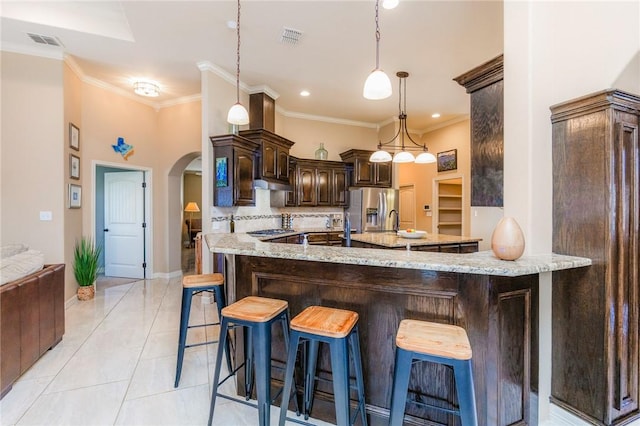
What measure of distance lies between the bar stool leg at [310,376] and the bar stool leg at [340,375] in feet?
0.89

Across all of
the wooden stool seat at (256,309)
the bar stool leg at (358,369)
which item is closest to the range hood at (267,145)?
the wooden stool seat at (256,309)

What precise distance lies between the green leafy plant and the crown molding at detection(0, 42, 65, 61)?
8.03ft

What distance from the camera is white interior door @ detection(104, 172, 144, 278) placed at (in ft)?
18.2

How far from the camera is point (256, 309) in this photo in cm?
173

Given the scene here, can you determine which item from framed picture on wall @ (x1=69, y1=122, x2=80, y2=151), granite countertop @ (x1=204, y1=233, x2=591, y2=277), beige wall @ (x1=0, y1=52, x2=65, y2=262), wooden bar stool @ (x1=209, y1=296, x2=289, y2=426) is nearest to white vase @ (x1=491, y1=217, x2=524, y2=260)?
granite countertop @ (x1=204, y1=233, x2=591, y2=277)

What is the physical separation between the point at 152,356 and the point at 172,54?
3514mm

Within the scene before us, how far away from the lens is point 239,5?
2854 millimetres

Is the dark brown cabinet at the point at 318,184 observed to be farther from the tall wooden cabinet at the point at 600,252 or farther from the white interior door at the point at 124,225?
the tall wooden cabinet at the point at 600,252

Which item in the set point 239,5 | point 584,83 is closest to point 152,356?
point 239,5

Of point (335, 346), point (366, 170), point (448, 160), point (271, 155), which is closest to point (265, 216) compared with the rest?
point (271, 155)

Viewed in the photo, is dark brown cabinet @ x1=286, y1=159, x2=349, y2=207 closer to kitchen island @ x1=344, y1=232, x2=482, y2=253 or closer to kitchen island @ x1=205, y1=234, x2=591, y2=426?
kitchen island @ x1=344, y1=232, x2=482, y2=253

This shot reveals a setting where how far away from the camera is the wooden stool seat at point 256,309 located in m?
1.65

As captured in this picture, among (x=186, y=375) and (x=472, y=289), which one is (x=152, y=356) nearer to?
(x=186, y=375)

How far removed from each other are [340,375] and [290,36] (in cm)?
343
